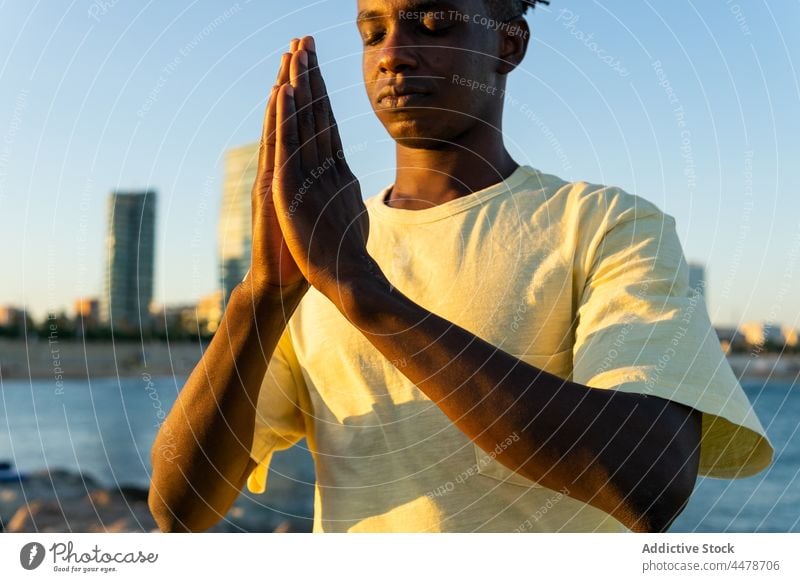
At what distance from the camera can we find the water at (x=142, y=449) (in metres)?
13.6

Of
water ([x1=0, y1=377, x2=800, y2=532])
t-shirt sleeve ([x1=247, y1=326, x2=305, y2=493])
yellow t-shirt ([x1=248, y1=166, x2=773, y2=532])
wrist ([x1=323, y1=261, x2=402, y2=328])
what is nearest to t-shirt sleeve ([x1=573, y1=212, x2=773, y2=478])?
yellow t-shirt ([x1=248, y1=166, x2=773, y2=532])

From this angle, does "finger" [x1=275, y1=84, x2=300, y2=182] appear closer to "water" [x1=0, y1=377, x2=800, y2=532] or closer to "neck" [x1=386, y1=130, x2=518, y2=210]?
"neck" [x1=386, y1=130, x2=518, y2=210]

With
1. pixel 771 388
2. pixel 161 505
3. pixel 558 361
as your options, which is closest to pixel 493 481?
pixel 558 361

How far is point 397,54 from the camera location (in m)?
1.50

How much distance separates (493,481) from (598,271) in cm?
33


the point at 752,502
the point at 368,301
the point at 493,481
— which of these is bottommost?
the point at 752,502

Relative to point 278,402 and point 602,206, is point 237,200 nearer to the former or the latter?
point 278,402

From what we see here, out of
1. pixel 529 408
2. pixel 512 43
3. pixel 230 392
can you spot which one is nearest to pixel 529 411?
pixel 529 408

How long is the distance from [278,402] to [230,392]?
15 centimetres

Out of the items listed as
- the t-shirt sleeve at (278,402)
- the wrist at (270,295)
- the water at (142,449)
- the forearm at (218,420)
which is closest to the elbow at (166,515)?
the forearm at (218,420)

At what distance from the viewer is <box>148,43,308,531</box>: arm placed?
143cm

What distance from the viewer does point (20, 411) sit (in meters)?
34.0

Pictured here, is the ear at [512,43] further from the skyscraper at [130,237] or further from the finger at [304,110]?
the skyscraper at [130,237]
